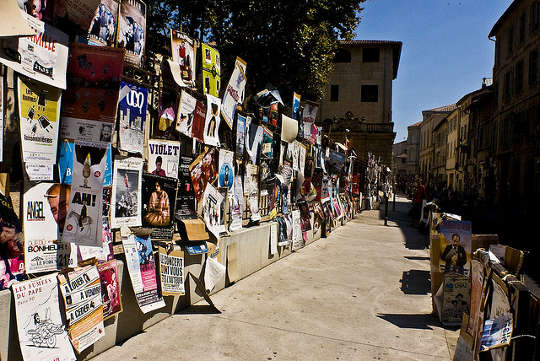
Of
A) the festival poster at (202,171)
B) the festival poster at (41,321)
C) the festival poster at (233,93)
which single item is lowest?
the festival poster at (41,321)

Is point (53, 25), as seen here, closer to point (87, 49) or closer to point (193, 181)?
point (87, 49)

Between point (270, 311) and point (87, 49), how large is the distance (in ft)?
10.9

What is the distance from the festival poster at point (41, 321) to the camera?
2.71 metres

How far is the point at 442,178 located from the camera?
192ft

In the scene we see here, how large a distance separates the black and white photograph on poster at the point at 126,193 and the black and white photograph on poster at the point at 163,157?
0.80ft

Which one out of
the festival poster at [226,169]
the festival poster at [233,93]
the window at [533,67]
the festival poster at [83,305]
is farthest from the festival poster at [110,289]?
the window at [533,67]

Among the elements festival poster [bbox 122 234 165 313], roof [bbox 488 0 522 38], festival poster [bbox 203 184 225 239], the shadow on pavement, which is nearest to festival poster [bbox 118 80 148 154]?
festival poster [bbox 122 234 165 313]

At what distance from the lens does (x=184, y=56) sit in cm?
441

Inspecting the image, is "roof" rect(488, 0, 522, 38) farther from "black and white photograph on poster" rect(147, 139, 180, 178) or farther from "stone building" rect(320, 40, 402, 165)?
"black and white photograph on poster" rect(147, 139, 180, 178)

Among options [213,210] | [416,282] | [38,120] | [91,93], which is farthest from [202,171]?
[416,282]

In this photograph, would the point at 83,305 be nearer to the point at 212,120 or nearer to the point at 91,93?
the point at 91,93

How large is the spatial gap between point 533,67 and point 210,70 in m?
25.8

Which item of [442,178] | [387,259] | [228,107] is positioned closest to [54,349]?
[228,107]

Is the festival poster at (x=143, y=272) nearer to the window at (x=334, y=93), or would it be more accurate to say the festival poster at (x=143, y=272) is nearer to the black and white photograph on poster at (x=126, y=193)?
the black and white photograph on poster at (x=126, y=193)
